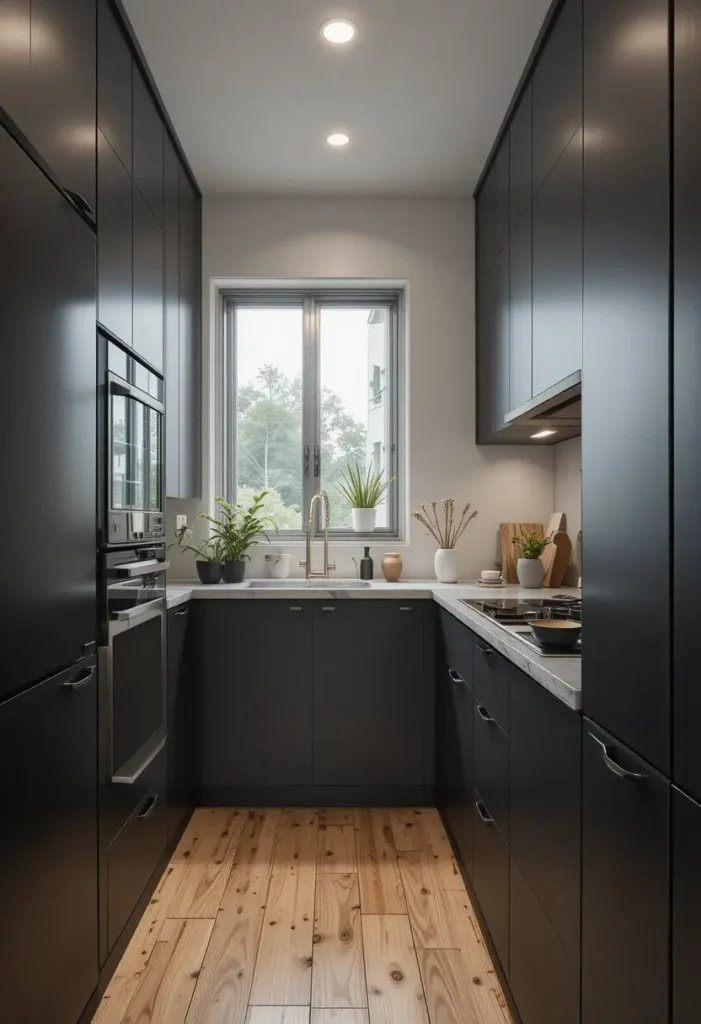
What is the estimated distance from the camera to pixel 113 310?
206 centimetres

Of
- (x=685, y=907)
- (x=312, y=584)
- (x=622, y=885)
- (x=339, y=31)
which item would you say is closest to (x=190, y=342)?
(x=312, y=584)

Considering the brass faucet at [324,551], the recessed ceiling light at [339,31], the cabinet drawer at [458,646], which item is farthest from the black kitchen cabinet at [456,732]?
the recessed ceiling light at [339,31]

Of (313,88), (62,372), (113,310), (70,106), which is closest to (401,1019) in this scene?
(62,372)

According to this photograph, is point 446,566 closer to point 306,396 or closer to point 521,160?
point 306,396

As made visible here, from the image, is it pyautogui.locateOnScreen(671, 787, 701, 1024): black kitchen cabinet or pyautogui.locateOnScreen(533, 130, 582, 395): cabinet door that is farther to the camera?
pyautogui.locateOnScreen(533, 130, 582, 395): cabinet door

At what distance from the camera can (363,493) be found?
3.69 meters

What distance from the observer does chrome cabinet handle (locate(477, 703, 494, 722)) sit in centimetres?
205

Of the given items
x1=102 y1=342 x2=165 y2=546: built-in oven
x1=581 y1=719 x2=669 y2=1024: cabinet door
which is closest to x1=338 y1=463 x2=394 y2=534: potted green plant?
x1=102 y1=342 x2=165 y2=546: built-in oven

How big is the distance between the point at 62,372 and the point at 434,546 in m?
2.34

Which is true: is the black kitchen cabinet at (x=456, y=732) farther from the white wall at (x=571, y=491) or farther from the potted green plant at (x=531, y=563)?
the white wall at (x=571, y=491)

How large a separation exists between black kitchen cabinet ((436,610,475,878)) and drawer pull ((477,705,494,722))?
10cm

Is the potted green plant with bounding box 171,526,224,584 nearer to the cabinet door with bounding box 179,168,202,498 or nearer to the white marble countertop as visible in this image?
the white marble countertop

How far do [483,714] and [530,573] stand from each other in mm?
1169

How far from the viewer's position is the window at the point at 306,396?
3.78 metres
